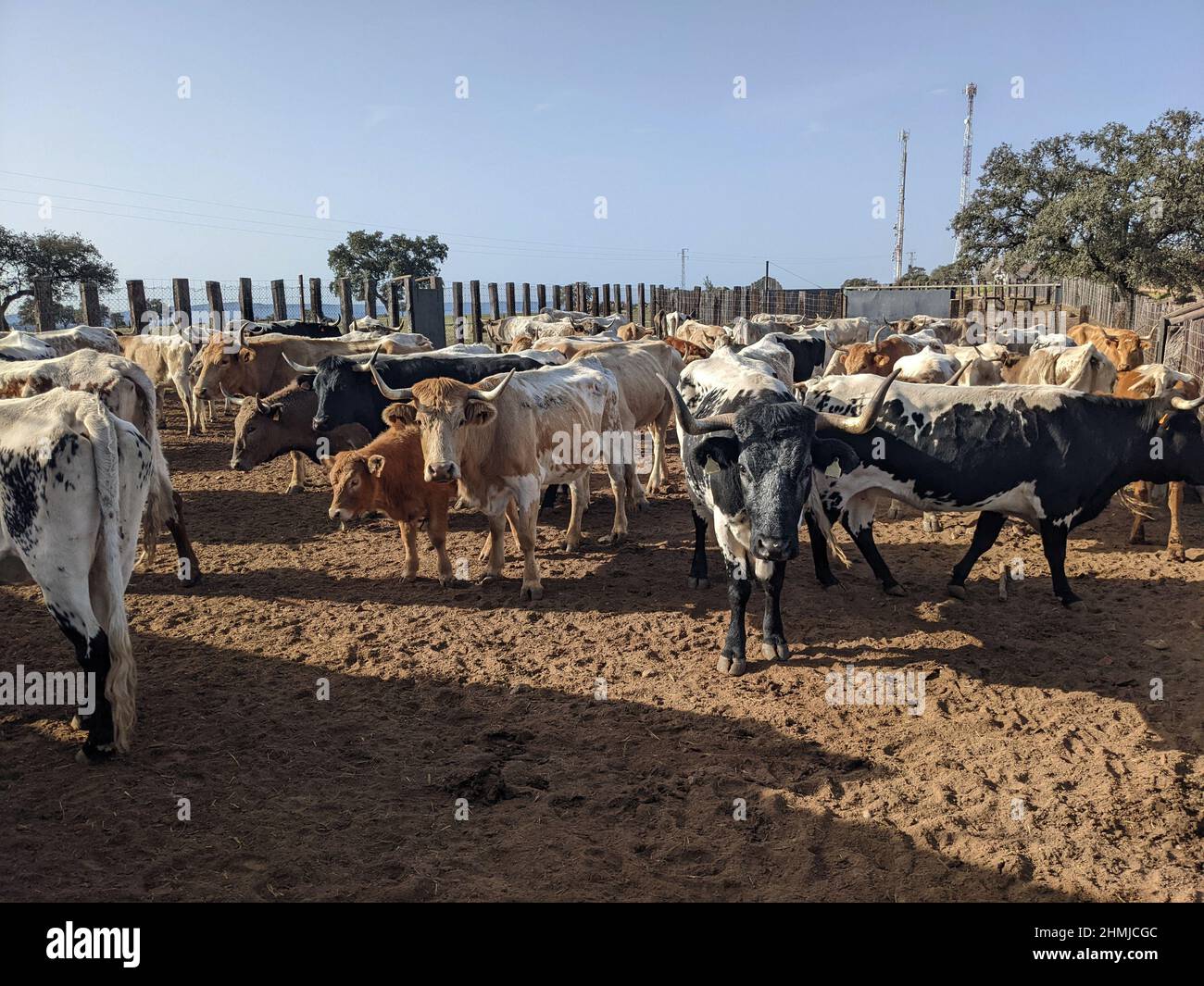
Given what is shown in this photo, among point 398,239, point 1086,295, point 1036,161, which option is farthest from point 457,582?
point 398,239

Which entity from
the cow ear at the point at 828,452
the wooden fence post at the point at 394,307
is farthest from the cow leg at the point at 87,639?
the wooden fence post at the point at 394,307

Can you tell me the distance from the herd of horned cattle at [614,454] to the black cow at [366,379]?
0.02 meters

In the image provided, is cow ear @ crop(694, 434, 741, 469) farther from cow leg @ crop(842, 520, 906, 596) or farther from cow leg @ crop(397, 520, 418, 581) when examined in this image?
cow leg @ crop(397, 520, 418, 581)

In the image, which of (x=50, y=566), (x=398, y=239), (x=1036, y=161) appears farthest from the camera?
(x=398, y=239)

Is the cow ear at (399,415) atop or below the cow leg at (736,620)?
atop

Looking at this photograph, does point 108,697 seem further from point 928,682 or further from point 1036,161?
point 1036,161

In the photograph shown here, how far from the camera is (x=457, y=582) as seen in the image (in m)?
6.98

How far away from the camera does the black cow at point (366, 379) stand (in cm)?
893

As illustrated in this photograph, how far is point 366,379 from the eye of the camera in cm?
909

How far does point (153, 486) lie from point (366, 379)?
4192 millimetres

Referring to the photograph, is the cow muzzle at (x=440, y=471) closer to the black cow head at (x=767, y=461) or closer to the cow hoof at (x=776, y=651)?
the black cow head at (x=767, y=461)

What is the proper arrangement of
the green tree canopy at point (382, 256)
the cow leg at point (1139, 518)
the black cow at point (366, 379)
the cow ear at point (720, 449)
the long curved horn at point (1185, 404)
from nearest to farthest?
the cow ear at point (720, 449) < the long curved horn at point (1185, 404) < the cow leg at point (1139, 518) < the black cow at point (366, 379) < the green tree canopy at point (382, 256)
